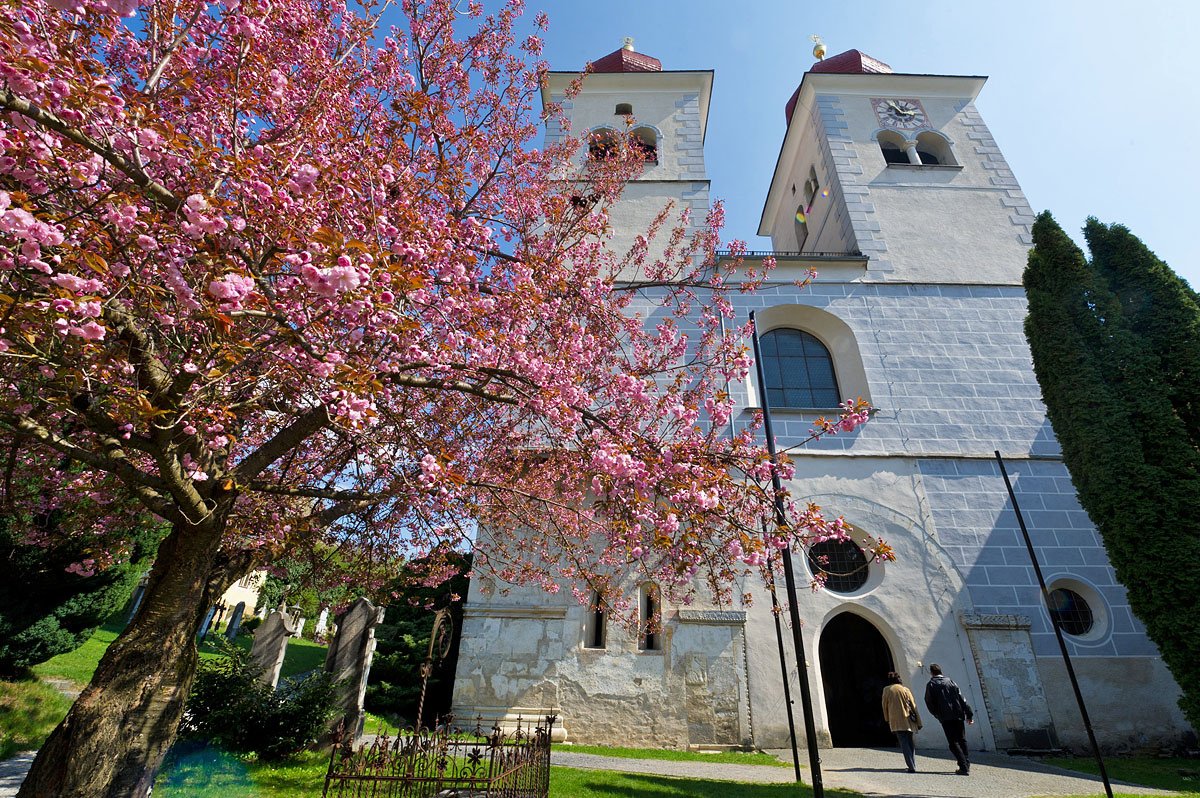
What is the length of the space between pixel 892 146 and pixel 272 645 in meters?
19.4

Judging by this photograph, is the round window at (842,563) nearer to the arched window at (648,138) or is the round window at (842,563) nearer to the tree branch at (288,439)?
the tree branch at (288,439)

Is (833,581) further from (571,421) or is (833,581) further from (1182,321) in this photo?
(571,421)

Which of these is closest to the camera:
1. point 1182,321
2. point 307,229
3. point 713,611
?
point 307,229

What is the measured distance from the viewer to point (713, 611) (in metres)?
9.95

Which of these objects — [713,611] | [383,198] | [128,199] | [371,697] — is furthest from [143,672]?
A: [713,611]

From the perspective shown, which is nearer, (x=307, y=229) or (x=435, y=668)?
(x=307, y=229)

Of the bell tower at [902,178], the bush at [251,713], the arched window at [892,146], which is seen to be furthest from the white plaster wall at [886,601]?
the arched window at [892,146]

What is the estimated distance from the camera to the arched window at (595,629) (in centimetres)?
998

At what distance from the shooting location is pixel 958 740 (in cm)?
771

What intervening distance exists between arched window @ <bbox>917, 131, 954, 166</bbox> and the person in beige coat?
47.3ft

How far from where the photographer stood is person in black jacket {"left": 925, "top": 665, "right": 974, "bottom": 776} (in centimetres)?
759

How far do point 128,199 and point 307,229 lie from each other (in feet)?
3.52

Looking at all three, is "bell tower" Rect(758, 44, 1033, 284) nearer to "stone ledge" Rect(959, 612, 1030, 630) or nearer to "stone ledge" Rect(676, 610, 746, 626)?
"stone ledge" Rect(959, 612, 1030, 630)

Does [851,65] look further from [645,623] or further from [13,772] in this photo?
[13,772]
